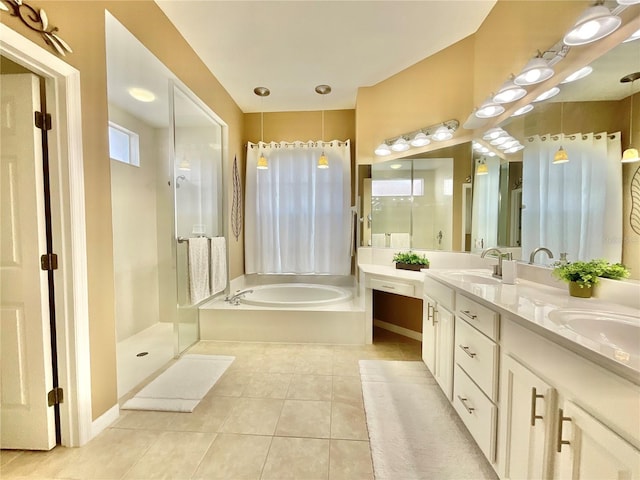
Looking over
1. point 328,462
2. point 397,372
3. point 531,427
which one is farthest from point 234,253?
point 531,427

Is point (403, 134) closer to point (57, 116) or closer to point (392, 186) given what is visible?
point (392, 186)

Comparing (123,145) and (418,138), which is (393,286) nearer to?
(418,138)

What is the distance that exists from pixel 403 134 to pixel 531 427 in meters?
2.74

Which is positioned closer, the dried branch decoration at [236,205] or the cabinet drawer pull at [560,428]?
the cabinet drawer pull at [560,428]

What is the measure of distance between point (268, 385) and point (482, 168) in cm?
254

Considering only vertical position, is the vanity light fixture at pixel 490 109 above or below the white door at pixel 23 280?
above

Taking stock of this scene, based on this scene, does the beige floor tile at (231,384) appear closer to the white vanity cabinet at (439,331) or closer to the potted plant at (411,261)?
the white vanity cabinet at (439,331)

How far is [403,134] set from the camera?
2.99m

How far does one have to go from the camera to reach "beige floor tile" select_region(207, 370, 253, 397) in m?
1.99

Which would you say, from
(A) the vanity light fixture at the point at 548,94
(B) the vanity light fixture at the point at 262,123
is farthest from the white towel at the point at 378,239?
(A) the vanity light fixture at the point at 548,94

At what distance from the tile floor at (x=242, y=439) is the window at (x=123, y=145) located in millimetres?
2599

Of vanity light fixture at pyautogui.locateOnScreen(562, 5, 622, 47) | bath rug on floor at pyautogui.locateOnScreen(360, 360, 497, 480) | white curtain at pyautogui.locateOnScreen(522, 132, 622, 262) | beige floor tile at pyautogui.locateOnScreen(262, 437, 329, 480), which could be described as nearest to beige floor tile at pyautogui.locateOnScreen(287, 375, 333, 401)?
bath rug on floor at pyautogui.locateOnScreen(360, 360, 497, 480)

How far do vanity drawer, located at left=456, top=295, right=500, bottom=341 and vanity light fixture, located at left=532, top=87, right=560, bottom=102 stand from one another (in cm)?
132

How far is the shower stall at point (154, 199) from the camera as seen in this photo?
247 cm
